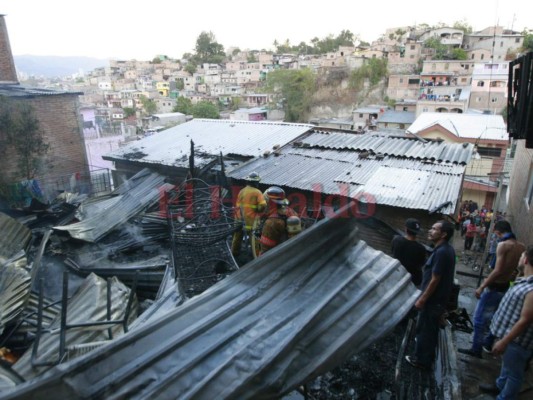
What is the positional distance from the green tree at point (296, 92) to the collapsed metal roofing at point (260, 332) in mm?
52989

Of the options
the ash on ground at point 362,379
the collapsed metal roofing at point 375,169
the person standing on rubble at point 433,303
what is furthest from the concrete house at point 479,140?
the ash on ground at point 362,379

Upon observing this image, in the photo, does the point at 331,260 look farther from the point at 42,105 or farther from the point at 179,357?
the point at 42,105

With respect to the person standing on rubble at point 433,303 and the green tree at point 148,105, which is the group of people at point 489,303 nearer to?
the person standing on rubble at point 433,303

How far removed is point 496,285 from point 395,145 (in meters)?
8.22

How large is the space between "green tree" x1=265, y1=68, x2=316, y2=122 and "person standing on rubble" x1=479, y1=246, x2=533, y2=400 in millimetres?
52345

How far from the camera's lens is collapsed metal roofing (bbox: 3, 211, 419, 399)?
1436 mm

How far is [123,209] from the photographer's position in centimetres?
873

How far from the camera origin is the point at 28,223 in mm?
8719

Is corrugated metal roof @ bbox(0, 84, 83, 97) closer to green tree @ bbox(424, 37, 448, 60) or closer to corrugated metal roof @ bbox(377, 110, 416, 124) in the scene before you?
corrugated metal roof @ bbox(377, 110, 416, 124)

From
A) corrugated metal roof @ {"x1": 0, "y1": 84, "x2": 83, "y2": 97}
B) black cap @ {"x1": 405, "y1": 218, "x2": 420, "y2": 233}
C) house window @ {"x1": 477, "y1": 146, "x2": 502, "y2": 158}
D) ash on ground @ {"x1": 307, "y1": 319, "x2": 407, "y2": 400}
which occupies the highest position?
corrugated metal roof @ {"x1": 0, "y1": 84, "x2": 83, "y2": 97}

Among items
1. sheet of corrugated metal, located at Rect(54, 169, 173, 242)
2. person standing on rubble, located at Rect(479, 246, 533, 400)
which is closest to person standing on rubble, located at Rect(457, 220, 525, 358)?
person standing on rubble, located at Rect(479, 246, 533, 400)

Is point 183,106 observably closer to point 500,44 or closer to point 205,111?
point 205,111

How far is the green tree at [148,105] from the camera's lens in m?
60.7

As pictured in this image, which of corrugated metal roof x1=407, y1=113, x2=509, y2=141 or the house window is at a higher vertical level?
corrugated metal roof x1=407, y1=113, x2=509, y2=141
